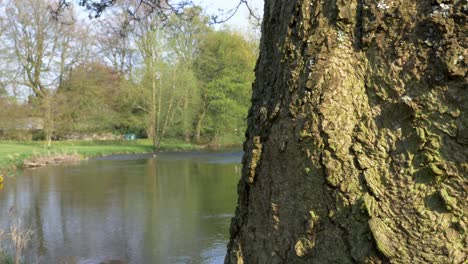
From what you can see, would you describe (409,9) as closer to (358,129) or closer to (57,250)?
(358,129)

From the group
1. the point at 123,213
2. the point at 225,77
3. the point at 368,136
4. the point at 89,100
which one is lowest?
the point at 123,213

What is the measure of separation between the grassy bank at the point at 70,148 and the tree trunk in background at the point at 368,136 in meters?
18.6

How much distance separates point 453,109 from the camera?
4.04 ft

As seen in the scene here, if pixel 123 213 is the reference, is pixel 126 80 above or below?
above

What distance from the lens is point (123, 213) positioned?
458 inches

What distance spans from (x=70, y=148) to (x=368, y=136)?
28.7 meters

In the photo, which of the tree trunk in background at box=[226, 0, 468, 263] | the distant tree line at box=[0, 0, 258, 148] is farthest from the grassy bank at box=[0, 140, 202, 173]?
the tree trunk in background at box=[226, 0, 468, 263]

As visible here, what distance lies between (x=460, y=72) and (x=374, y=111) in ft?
0.77

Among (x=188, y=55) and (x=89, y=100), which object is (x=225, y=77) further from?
(x=89, y=100)

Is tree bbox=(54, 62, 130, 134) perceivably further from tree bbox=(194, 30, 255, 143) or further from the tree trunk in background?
the tree trunk in background

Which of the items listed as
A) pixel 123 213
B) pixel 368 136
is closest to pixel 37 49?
pixel 123 213

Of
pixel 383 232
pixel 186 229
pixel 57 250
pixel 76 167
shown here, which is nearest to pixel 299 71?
pixel 383 232

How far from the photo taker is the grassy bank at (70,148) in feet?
68.5

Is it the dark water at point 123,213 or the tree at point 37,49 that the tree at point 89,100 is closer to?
the tree at point 37,49
